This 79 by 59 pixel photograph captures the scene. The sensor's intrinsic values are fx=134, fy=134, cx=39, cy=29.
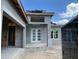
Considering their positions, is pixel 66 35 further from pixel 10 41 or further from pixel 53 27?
pixel 53 27

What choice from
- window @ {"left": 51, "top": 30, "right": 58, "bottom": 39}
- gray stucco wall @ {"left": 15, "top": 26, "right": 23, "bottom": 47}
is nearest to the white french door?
window @ {"left": 51, "top": 30, "right": 58, "bottom": 39}

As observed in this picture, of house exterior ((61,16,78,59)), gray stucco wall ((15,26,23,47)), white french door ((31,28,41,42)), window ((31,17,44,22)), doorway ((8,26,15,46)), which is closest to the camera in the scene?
house exterior ((61,16,78,59))

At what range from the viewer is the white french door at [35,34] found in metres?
11.9

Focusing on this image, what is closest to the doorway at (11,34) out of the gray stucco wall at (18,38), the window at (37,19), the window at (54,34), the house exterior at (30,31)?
the house exterior at (30,31)

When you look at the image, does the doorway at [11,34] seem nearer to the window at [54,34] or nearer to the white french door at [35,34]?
the white french door at [35,34]

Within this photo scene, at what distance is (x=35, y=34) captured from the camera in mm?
11906

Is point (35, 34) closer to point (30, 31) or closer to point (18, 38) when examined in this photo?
point (30, 31)

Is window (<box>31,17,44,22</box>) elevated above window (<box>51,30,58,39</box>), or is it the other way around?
window (<box>31,17,44,22</box>)

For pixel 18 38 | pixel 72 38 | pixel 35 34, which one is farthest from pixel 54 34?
pixel 72 38

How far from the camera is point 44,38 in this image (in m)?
12.1

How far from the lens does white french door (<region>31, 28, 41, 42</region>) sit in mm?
11875

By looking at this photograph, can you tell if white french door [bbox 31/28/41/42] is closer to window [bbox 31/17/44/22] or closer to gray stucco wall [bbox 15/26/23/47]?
window [bbox 31/17/44/22]

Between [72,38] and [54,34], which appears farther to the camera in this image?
[54,34]

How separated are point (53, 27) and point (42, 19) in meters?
3.05
